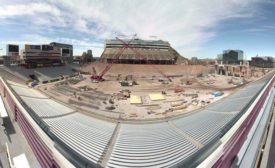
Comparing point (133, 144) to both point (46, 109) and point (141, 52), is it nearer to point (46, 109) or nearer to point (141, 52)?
point (46, 109)

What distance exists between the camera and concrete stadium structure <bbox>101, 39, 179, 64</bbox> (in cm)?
6481

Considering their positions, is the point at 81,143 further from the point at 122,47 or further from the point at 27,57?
the point at 122,47

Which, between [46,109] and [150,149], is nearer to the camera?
[150,149]

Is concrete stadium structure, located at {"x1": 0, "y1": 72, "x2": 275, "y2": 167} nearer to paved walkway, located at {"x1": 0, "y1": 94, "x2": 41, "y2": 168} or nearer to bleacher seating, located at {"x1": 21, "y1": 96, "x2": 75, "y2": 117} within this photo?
paved walkway, located at {"x1": 0, "y1": 94, "x2": 41, "y2": 168}

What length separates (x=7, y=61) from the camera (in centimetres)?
3791

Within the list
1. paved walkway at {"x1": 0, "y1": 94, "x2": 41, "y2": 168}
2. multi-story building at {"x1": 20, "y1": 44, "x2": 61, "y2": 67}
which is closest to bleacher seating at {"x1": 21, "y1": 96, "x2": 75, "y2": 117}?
paved walkway at {"x1": 0, "y1": 94, "x2": 41, "y2": 168}

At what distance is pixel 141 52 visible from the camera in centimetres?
6994

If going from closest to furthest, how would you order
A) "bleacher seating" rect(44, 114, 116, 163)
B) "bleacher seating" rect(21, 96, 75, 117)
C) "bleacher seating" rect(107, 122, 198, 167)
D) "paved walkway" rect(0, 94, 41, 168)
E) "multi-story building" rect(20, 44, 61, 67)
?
"bleacher seating" rect(107, 122, 198, 167)
"bleacher seating" rect(44, 114, 116, 163)
"paved walkway" rect(0, 94, 41, 168)
"bleacher seating" rect(21, 96, 75, 117)
"multi-story building" rect(20, 44, 61, 67)

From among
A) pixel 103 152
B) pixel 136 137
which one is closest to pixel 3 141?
pixel 103 152

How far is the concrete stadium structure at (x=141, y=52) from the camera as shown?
213ft

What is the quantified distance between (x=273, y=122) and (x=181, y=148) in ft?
43.8

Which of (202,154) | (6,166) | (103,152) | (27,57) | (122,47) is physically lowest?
(6,166)

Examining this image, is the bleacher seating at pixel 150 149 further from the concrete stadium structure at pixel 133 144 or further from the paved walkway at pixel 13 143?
the paved walkway at pixel 13 143

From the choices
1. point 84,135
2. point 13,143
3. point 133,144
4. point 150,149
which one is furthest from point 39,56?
point 150,149
